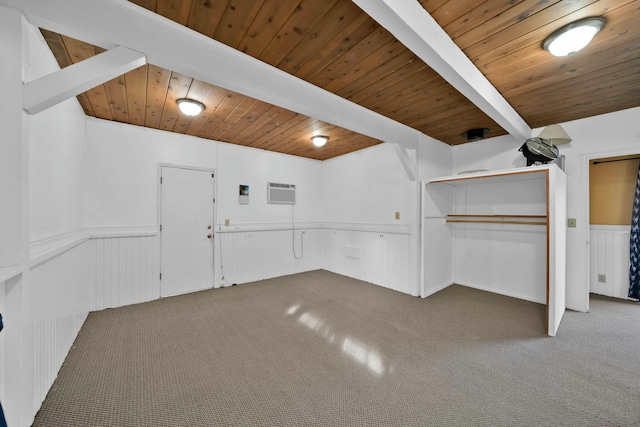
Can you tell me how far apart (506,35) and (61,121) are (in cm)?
353

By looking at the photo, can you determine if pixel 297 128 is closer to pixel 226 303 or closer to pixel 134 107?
pixel 134 107

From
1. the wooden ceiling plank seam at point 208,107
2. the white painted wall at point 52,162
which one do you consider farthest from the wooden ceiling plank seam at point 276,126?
the white painted wall at point 52,162

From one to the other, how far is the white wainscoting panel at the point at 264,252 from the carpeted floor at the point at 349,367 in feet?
3.51

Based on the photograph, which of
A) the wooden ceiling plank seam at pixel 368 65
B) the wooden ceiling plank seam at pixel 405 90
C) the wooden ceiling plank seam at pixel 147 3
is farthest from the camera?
the wooden ceiling plank seam at pixel 405 90

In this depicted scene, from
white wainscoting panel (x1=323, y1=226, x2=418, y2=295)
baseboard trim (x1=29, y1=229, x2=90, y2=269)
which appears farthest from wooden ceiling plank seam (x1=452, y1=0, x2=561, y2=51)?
baseboard trim (x1=29, y1=229, x2=90, y2=269)

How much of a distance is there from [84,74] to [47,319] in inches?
65.4

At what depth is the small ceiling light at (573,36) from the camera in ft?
5.34

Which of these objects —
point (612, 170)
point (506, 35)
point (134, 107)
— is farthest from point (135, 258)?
point (612, 170)

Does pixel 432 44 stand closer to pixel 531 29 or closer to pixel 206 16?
pixel 531 29

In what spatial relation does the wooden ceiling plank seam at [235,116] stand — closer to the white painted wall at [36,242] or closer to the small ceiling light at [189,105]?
the small ceiling light at [189,105]

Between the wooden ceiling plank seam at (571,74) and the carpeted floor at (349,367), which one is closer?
the carpeted floor at (349,367)

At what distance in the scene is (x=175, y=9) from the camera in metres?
1.51

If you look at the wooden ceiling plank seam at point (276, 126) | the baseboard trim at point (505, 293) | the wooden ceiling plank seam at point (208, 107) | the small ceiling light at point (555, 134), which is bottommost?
the baseboard trim at point (505, 293)

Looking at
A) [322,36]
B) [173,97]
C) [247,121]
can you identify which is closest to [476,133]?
[322,36]
